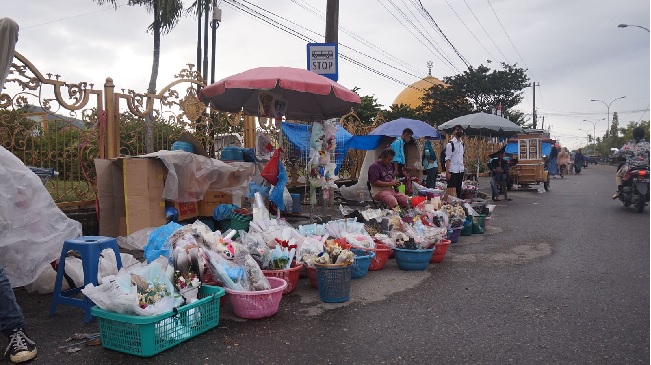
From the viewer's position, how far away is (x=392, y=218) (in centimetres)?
650

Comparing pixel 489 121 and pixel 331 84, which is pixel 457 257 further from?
pixel 489 121

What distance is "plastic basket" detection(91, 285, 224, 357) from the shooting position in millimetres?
3176

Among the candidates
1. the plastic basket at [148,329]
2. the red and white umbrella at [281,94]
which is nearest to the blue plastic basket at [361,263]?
the plastic basket at [148,329]

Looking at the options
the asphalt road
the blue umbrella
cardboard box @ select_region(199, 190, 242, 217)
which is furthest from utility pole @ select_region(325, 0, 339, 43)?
the asphalt road

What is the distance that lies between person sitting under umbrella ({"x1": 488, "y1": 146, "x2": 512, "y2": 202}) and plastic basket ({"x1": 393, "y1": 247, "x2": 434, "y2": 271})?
29.5ft

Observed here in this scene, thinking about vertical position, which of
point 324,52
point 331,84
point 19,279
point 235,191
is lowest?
point 19,279

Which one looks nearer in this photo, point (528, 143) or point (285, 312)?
point (285, 312)

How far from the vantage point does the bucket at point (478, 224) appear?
27.2 feet

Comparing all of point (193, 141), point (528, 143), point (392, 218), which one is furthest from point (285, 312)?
point (528, 143)

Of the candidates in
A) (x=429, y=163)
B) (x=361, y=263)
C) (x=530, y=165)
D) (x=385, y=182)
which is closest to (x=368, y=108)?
(x=530, y=165)

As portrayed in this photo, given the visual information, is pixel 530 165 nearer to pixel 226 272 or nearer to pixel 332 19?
pixel 332 19

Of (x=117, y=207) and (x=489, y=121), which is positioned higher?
(x=489, y=121)

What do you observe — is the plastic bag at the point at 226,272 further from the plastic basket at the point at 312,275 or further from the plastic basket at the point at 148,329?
the plastic basket at the point at 312,275

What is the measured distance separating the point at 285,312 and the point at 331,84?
3284mm
